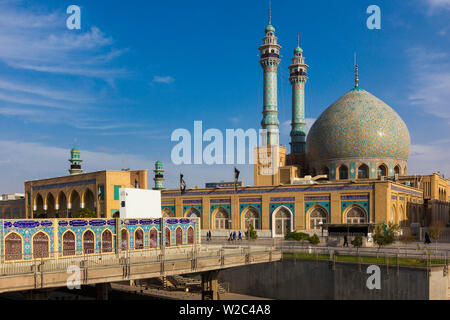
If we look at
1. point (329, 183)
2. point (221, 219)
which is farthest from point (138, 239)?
point (221, 219)

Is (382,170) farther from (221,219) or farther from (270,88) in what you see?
(221,219)

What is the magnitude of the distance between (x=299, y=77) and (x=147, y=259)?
4552 cm

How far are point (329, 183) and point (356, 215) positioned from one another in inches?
144

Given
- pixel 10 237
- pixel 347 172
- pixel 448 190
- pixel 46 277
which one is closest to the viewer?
pixel 46 277

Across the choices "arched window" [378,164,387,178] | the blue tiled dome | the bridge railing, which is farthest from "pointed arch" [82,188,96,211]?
"arched window" [378,164,387,178]

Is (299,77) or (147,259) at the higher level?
(299,77)

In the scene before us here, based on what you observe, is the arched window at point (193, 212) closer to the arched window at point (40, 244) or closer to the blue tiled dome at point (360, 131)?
the blue tiled dome at point (360, 131)

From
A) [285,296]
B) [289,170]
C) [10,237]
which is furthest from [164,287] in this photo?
[289,170]

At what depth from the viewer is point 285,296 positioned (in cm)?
2802

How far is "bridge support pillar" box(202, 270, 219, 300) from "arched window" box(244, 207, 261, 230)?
67.6ft

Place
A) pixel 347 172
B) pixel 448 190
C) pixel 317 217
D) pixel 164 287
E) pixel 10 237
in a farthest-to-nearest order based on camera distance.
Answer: pixel 448 190 → pixel 347 172 → pixel 317 217 → pixel 164 287 → pixel 10 237

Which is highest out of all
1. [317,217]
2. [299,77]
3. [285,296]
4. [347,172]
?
[299,77]

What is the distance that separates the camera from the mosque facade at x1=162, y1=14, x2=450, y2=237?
136 ft
